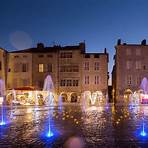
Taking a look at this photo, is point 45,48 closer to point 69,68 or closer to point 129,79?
point 69,68

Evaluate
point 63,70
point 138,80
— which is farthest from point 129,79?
point 63,70

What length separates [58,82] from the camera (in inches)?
3078

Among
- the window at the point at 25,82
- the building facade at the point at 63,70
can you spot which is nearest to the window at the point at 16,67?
the building facade at the point at 63,70

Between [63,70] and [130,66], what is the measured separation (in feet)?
45.4

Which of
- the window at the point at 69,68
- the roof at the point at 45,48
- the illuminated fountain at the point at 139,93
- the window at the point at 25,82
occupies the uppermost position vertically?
the roof at the point at 45,48

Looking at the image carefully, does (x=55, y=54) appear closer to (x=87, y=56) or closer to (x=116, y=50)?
(x=87, y=56)

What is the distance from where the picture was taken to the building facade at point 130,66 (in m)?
79.0

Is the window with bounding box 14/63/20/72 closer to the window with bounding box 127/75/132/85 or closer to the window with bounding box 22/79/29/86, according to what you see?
the window with bounding box 22/79/29/86

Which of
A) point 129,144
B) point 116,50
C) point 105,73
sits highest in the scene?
point 116,50

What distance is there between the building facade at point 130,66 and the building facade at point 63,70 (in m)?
3.21

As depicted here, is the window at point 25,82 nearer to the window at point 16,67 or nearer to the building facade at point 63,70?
the building facade at point 63,70

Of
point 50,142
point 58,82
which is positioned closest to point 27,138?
point 50,142

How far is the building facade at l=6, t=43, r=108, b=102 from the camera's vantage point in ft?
255

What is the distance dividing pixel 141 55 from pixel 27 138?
6421cm
